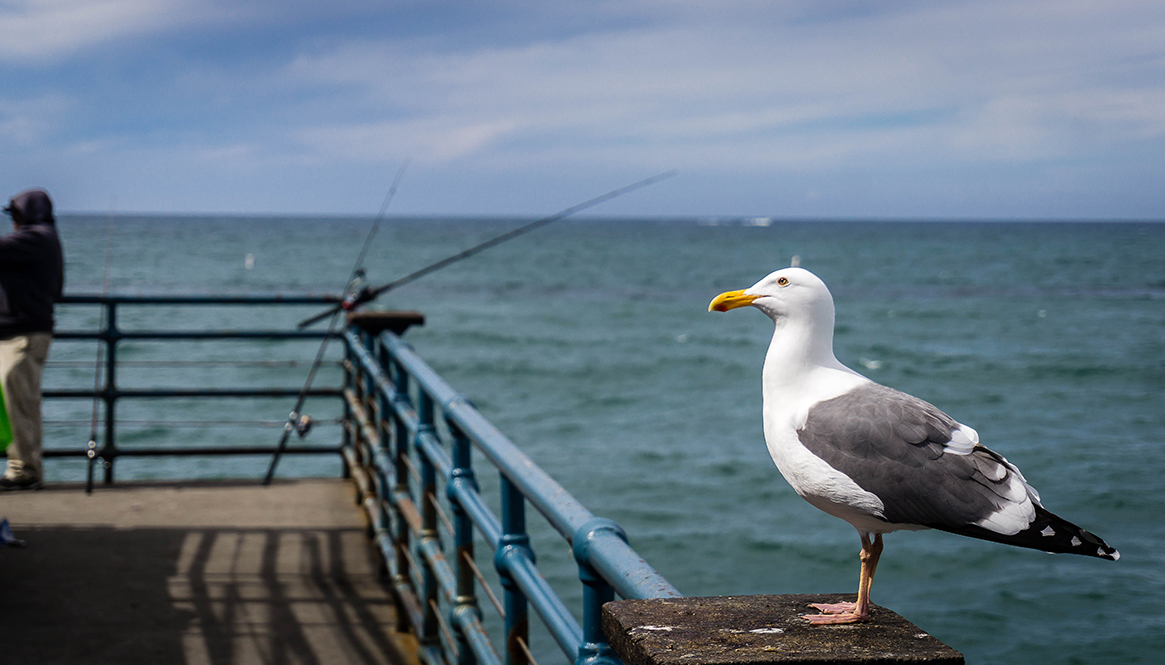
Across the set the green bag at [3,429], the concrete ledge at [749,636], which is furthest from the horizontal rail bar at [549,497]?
the green bag at [3,429]

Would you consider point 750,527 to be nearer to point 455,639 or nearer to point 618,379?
point 455,639

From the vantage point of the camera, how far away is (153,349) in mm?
24312

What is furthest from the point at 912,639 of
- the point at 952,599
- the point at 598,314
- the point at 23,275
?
the point at 598,314

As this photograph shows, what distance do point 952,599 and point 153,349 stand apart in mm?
21369

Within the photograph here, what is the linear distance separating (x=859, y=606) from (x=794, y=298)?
0.40m

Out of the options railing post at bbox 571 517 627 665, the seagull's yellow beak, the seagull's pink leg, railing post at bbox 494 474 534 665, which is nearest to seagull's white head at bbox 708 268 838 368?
the seagull's yellow beak

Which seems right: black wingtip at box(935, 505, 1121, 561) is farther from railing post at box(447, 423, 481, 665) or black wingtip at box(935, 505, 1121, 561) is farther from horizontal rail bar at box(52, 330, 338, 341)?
horizontal rail bar at box(52, 330, 338, 341)

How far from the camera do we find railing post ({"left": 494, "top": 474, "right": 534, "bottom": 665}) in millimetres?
2277

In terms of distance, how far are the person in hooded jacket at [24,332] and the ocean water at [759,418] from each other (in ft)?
1.38

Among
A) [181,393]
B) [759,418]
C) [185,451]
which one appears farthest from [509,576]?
[759,418]

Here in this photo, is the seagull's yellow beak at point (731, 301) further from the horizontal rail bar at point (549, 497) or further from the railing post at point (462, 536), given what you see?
the railing post at point (462, 536)

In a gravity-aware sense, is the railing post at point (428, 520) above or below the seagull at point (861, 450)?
below

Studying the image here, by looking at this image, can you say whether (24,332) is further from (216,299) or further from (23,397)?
(216,299)

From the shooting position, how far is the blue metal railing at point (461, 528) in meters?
1.63
